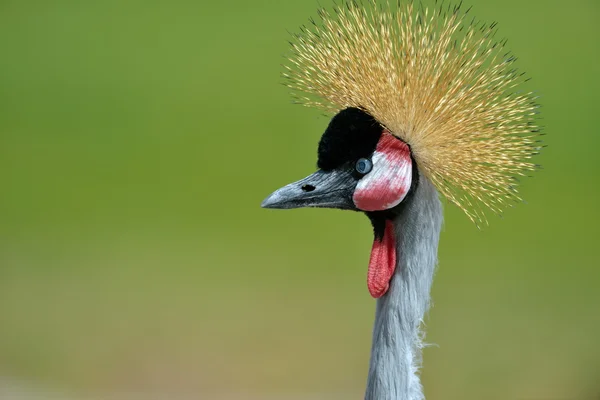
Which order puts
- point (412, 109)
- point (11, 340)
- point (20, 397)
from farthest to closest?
point (11, 340) → point (20, 397) → point (412, 109)

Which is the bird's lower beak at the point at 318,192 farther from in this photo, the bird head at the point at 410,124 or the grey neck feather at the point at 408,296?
the grey neck feather at the point at 408,296

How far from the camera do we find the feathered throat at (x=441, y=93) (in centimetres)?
109

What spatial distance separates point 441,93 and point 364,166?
0.17 meters

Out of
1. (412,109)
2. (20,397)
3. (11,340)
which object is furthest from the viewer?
(11,340)

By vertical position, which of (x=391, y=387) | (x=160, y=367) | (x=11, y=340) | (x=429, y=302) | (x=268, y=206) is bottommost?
(x=391, y=387)

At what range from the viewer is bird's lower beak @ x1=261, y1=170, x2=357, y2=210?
3.59ft

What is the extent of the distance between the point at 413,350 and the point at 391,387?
71 mm

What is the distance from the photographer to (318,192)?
1.10 metres

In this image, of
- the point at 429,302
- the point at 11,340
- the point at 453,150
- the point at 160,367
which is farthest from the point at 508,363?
the point at 11,340

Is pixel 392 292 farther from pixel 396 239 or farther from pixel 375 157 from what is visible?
pixel 375 157

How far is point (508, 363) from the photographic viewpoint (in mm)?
2430

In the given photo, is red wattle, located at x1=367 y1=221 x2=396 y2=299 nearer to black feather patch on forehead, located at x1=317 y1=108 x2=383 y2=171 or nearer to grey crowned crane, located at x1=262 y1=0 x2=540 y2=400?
grey crowned crane, located at x1=262 y1=0 x2=540 y2=400

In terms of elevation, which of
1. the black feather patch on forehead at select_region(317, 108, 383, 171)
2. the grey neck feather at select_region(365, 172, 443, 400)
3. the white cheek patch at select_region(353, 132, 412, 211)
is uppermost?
the black feather patch on forehead at select_region(317, 108, 383, 171)

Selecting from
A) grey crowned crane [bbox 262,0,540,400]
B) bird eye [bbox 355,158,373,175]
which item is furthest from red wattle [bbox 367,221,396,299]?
bird eye [bbox 355,158,373,175]
